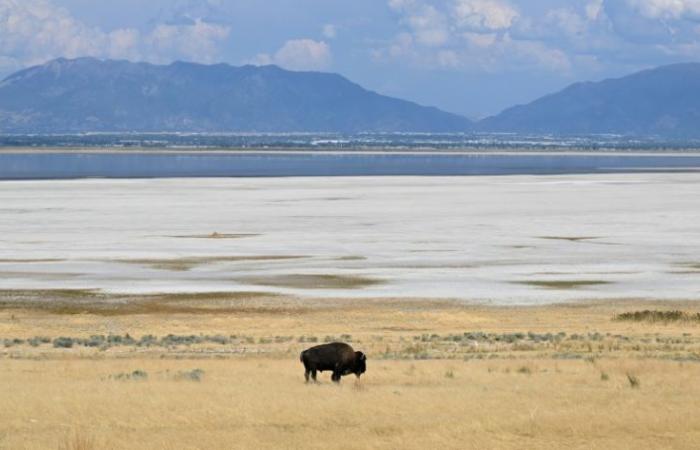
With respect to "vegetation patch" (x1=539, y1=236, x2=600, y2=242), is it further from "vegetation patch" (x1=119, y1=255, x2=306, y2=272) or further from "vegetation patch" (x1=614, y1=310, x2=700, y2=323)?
"vegetation patch" (x1=614, y1=310, x2=700, y2=323)

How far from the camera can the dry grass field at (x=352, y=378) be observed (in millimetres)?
16484

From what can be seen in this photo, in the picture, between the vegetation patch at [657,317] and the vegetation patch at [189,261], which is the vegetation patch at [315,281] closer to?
the vegetation patch at [189,261]

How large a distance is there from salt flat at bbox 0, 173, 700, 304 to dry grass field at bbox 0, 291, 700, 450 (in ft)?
16.5

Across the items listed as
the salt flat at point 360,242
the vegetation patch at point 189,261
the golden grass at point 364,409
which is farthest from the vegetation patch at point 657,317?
the vegetation patch at point 189,261

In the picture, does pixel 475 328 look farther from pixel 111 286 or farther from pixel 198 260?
pixel 198 260

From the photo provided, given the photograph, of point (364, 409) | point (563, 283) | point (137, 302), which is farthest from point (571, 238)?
point (364, 409)

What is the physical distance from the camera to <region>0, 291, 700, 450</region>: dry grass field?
16484 millimetres

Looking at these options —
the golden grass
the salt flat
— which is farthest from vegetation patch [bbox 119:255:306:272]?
the golden grass

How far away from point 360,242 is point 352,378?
1391 inches

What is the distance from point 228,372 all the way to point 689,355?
30.4ft

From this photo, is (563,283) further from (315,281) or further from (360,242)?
(360,242)

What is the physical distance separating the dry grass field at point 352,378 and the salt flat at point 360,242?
5.03 meters

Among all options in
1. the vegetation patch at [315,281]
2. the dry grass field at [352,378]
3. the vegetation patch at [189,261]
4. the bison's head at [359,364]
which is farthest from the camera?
the vegetation patch at [189,261]

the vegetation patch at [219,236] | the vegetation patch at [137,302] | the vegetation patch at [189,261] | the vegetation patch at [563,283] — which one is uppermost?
the vegetation patch at [219,236]
